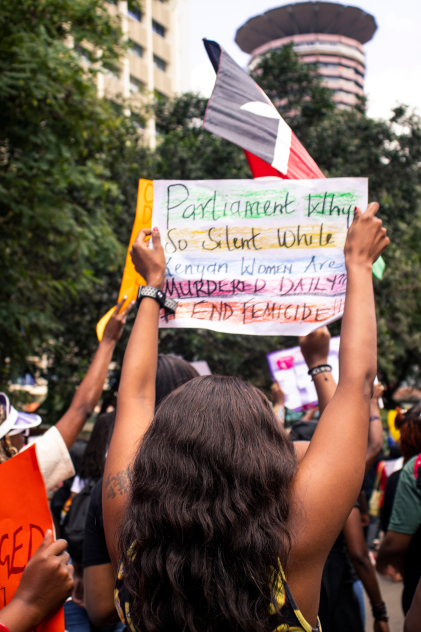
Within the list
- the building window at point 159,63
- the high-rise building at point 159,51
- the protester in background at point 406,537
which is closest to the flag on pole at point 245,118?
the protester in background at point 406,537

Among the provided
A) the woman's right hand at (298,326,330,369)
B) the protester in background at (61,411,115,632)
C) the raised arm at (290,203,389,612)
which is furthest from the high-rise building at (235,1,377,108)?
the raised arm at (290,203,389,612)

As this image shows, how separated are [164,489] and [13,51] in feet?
22.3

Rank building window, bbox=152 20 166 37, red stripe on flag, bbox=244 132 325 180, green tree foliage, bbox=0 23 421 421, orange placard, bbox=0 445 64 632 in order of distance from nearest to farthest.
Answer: orange placard, bbox=0 445 64 632 < red stripe on flag, bbox=244 132 325 180 < green tree foliage, bbox=0 23 421 421 < building window, bbox=152 20 166 37

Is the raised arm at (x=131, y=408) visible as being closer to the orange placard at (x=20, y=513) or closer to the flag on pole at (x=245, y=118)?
the orange placard at (x=20, y=513)

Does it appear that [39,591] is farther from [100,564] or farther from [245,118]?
[245,118]

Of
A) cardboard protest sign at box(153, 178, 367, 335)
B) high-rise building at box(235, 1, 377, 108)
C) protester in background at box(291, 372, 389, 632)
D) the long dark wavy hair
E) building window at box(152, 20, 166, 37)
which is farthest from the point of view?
high-rise building at box(235, 1, 377, 108)

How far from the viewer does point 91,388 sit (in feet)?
7.66

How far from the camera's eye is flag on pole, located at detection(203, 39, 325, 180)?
7.60 ft

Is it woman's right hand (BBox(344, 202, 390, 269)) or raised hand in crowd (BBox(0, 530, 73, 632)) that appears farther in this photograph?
woman's right hand (BBox(344, 202, 390, 269))

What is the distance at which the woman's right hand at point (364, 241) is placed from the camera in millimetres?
1528

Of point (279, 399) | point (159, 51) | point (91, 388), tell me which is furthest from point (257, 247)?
point (159, 51)

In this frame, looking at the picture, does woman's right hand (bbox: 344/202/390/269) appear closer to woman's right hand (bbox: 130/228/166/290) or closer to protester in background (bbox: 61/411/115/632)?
woman's right hand (bbox: 130/228/166/290)

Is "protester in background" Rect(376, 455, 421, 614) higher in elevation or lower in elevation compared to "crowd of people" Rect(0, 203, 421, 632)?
lower

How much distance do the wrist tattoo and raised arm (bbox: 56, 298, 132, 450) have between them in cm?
98
